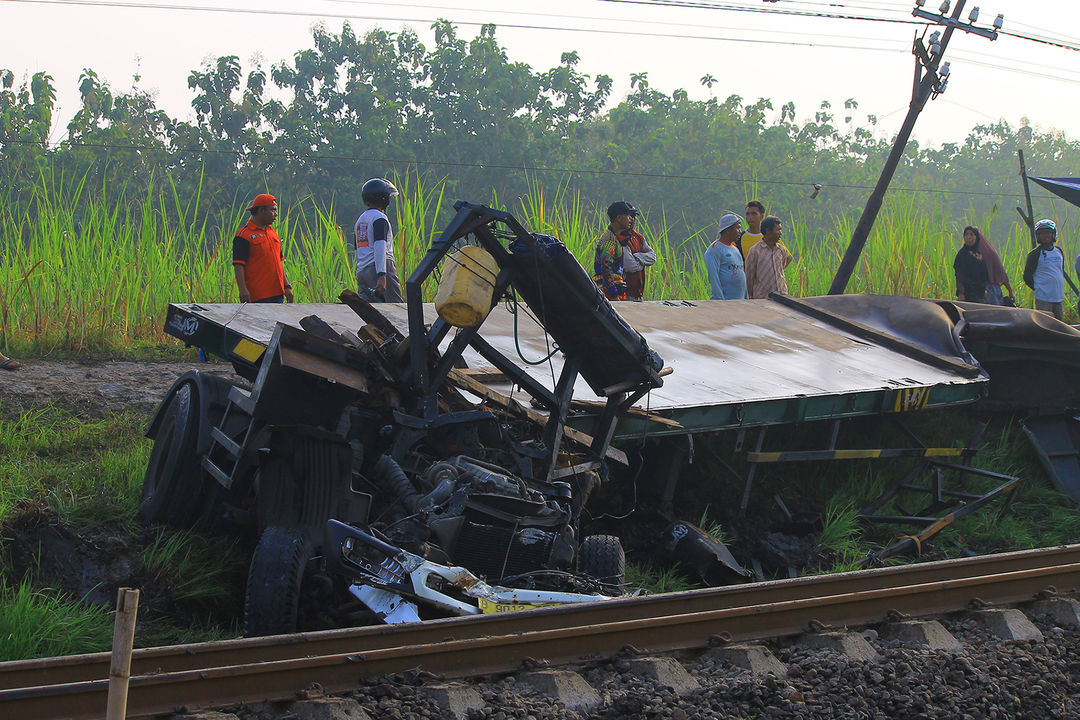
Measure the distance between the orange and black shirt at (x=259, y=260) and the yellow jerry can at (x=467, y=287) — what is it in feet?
14.4

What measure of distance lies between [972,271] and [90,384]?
449 inches

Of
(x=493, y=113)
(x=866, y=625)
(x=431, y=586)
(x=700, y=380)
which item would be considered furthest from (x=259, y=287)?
(x=493, y=113)

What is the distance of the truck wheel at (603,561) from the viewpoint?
6.04 meters

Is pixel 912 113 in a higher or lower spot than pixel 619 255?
higher

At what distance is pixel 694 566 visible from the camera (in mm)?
7168

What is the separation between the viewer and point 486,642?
4.45m

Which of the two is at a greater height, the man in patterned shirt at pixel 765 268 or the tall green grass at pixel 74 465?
the man in patterned shirt at pixel 765 268

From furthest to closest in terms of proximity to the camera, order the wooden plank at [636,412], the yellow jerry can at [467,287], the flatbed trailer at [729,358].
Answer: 1. the flatbed trailer at [729,358]
2. the wooden plank at [636,412]
3. the yellow jerry can at [467,287]

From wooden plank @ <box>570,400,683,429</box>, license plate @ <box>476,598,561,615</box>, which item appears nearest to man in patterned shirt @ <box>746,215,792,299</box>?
wooden plank @ <box>570,400,683,429</box>

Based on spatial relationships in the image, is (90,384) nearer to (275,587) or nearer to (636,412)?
(636,412)

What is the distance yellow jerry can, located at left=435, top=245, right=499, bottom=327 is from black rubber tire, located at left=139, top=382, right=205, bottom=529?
5.57 feet

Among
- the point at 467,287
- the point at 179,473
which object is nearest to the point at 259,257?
the point at 179,473

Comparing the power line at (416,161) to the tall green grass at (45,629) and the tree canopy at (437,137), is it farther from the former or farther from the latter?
the tall green grass at (45,629)

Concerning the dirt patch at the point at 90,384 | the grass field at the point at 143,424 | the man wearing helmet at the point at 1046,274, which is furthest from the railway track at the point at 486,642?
the man wearing helmet at the point at 1046,274
